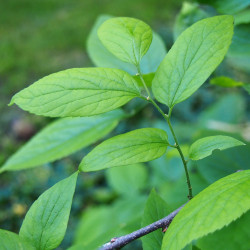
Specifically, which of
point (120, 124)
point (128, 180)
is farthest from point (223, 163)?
point (120, 124)

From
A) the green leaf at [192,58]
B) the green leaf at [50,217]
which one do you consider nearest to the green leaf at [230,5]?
the green leaf at [192,58]

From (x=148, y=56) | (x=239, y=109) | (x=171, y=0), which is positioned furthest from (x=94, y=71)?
(x=171, y=0)

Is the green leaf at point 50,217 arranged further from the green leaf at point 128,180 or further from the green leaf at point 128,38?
the green leaf at point 128,180

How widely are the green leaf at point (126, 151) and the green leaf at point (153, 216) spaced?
0.27 ft

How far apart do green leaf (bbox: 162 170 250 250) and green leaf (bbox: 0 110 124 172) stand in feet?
1.23

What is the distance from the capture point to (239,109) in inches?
104

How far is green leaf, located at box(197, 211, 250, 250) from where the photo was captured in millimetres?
488

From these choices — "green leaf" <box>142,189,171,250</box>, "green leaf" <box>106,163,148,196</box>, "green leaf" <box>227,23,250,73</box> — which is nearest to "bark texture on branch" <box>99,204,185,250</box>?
"green leaf" <box>142,189,171,250</box>

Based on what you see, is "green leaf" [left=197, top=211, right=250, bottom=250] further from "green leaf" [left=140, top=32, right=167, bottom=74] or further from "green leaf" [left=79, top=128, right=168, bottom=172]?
"green leaf" [left=140, top=32, right=167, bottom=74]

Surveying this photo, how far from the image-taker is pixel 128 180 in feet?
6.31

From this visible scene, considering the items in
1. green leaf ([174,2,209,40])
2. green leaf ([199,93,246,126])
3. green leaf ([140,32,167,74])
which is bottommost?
green leaf ([199,93,246,126])

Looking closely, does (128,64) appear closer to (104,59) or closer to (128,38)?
(104,59)

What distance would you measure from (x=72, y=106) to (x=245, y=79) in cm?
377

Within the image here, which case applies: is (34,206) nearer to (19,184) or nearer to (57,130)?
(57,130)
